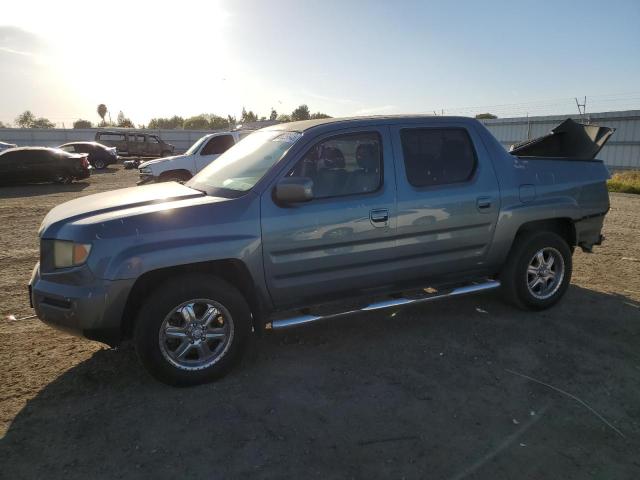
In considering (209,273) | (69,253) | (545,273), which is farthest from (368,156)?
(69,253)

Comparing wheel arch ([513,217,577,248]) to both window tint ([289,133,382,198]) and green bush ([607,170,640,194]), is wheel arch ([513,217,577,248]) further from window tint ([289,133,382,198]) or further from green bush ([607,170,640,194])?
green bush ([607,170,640,194])

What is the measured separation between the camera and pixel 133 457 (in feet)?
9.46

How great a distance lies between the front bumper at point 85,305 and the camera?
131 inches

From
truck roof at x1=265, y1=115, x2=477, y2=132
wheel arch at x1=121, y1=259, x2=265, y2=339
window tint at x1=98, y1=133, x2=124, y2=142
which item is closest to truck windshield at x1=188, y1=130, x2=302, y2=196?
truck roof at x1=265, y1=115, x2=477, y2=132

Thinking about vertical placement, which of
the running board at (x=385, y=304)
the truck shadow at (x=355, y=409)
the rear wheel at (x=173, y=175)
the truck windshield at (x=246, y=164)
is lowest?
the truck shadow at (x=355, y=409)

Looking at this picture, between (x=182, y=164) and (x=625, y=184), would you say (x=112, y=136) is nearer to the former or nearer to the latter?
(x=182, y=164)

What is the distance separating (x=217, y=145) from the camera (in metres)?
14.0

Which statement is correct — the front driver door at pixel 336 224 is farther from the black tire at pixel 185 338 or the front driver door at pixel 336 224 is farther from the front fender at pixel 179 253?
the black tire at pixel 185 338

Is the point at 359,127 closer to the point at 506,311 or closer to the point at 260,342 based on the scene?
the point at 260,342

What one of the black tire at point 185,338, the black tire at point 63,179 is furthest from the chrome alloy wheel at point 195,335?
the black tire at point 63,179

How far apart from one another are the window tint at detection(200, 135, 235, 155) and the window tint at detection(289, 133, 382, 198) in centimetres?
1030

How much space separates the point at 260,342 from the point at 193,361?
86 cm

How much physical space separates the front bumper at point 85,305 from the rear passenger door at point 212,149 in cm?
1033

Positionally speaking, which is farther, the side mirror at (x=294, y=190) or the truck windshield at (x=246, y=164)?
the truck windshield at (x=246, y=164)
